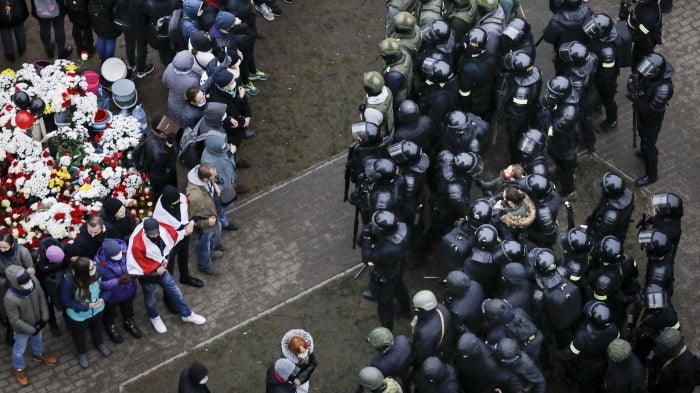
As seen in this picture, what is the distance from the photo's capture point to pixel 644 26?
18.0 meters

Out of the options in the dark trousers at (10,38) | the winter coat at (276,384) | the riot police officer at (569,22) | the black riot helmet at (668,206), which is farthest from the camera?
the dark trousers at (10,38)

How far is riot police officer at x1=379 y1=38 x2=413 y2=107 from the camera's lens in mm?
16859

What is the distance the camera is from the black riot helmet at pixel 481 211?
14.8 metres

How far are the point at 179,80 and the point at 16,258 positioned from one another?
370 cm

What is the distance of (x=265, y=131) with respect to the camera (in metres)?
18.5

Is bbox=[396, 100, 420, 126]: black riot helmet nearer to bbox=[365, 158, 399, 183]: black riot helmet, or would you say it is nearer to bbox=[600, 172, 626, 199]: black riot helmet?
bbox=[365, 158, 399, 183]: black riot helmet

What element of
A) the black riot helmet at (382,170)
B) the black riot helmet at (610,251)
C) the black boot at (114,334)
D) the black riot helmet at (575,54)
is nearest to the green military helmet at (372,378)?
the black riot helmet at (382,170)

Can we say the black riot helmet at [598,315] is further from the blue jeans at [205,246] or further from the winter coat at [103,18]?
the winter coat at [103,18]

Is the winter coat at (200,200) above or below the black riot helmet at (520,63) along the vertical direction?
below

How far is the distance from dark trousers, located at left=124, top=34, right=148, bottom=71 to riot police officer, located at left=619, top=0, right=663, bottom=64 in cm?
719

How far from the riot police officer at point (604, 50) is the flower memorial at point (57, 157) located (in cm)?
642

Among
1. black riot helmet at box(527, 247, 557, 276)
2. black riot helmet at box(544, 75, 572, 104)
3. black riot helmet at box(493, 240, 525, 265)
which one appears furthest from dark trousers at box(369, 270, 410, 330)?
black riot helmet at box(544, 75, 572, 104)

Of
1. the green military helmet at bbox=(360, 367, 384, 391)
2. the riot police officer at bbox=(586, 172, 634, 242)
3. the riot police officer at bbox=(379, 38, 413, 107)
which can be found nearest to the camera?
the green military helmet at bbox=(360, 367, 384, 391)

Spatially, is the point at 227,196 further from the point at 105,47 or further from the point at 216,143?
the point at 105,47
